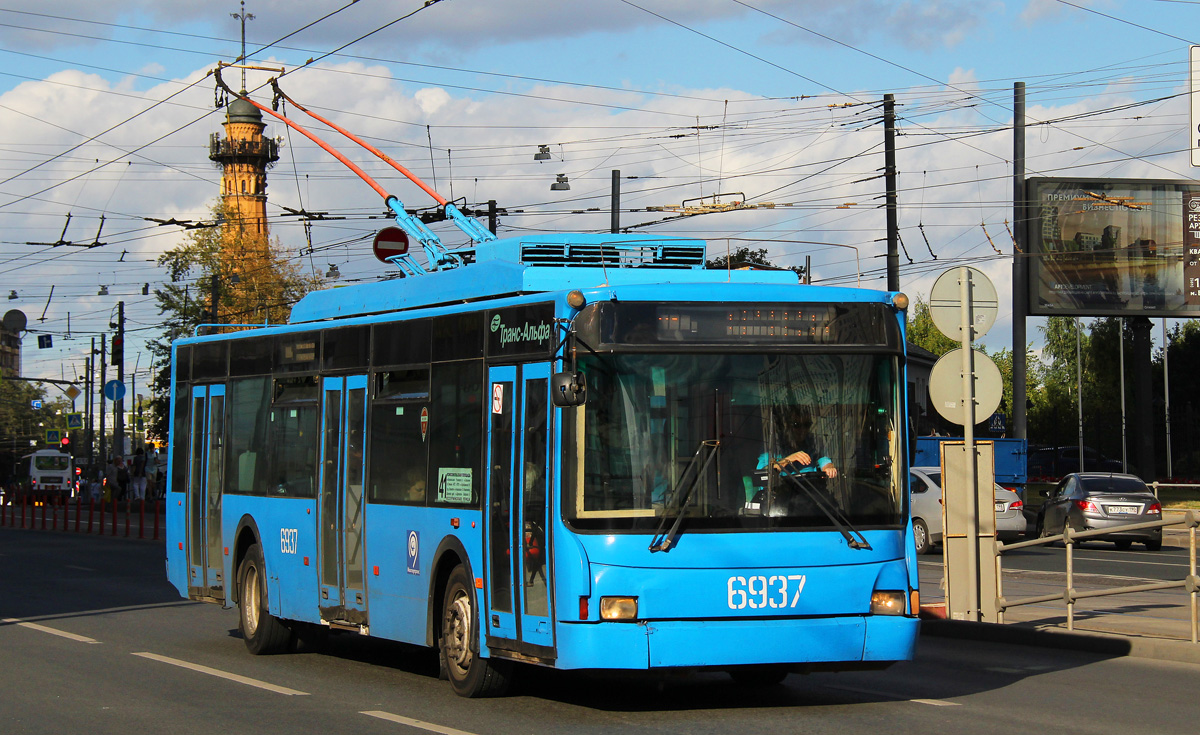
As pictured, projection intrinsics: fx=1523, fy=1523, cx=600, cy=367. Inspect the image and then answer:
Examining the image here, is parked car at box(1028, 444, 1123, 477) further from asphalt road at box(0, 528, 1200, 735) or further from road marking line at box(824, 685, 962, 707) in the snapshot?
road marking line at box(824, 685, 962, 707)

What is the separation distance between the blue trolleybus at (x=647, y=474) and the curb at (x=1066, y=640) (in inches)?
140

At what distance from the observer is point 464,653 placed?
10.2 meters

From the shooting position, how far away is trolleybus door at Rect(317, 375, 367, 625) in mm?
11906

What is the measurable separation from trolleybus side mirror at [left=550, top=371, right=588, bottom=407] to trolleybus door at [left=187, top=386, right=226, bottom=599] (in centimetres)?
675

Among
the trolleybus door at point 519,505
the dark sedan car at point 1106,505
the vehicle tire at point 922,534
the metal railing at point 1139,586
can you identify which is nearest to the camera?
the trolleybus door at point 519,505

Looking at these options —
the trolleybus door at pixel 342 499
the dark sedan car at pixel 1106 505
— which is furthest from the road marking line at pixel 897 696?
the dark sedan car at pixel 1106 505

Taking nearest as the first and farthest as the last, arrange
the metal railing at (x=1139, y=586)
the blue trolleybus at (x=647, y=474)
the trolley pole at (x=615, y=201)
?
the blue trolleybus at (x=647, y=474), the metal railing at (x=1139, y=586), the trolley pole at (x=615, y=201)

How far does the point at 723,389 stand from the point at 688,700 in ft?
7.32

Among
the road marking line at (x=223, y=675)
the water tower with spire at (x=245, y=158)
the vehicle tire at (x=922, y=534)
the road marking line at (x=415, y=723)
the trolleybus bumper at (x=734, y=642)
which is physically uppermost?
the water tower with spire at (x=245, y=158)

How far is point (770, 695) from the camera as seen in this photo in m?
10.3

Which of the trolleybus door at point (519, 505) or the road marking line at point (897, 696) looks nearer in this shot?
the trolleybus door at point (519, 505)

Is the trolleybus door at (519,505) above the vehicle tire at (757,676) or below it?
above

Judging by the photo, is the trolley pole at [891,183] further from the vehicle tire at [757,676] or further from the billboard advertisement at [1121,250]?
the vehicle tire at [757,676]

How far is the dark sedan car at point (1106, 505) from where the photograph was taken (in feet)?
91.1
